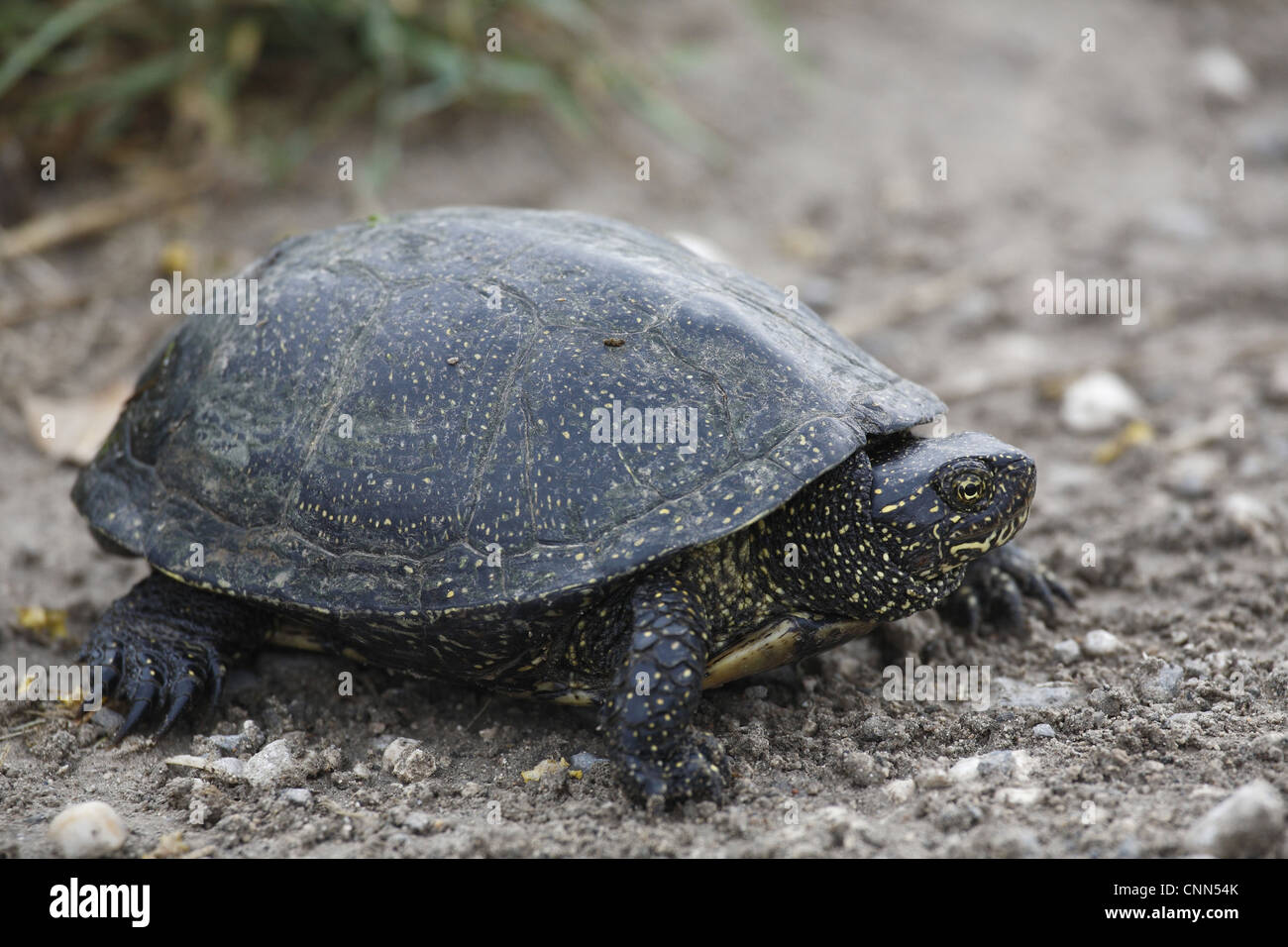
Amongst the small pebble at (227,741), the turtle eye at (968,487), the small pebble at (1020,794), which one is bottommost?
the small pebble at (1020,794)

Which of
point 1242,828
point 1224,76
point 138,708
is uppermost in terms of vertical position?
point 1224,76

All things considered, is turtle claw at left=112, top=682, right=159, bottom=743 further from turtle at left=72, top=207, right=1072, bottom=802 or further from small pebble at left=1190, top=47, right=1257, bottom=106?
small pebble at left=1190, top=47, right=1257, bottom=106

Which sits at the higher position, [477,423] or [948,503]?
[477,423]

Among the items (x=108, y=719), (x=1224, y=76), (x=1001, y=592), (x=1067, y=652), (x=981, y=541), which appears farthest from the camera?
(x=1224, y=76)

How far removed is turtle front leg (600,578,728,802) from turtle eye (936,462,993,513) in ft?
2.68

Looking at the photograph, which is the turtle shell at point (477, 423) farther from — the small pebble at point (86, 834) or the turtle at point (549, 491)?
the small pebble at point (86, 834)

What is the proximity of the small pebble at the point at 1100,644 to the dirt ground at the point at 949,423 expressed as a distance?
0.01 metres

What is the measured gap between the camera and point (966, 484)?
3010mm

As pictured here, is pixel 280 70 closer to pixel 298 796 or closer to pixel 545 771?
pixel 298 796

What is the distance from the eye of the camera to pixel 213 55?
620cm

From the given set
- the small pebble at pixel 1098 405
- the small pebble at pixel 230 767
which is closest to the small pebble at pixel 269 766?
the small pebble at pixel 230 767

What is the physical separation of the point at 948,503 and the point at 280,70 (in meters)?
5.22

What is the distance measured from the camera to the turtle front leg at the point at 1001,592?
3697 millimetres

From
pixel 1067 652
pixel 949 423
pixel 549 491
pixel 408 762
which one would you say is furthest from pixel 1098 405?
pixel 408 762
